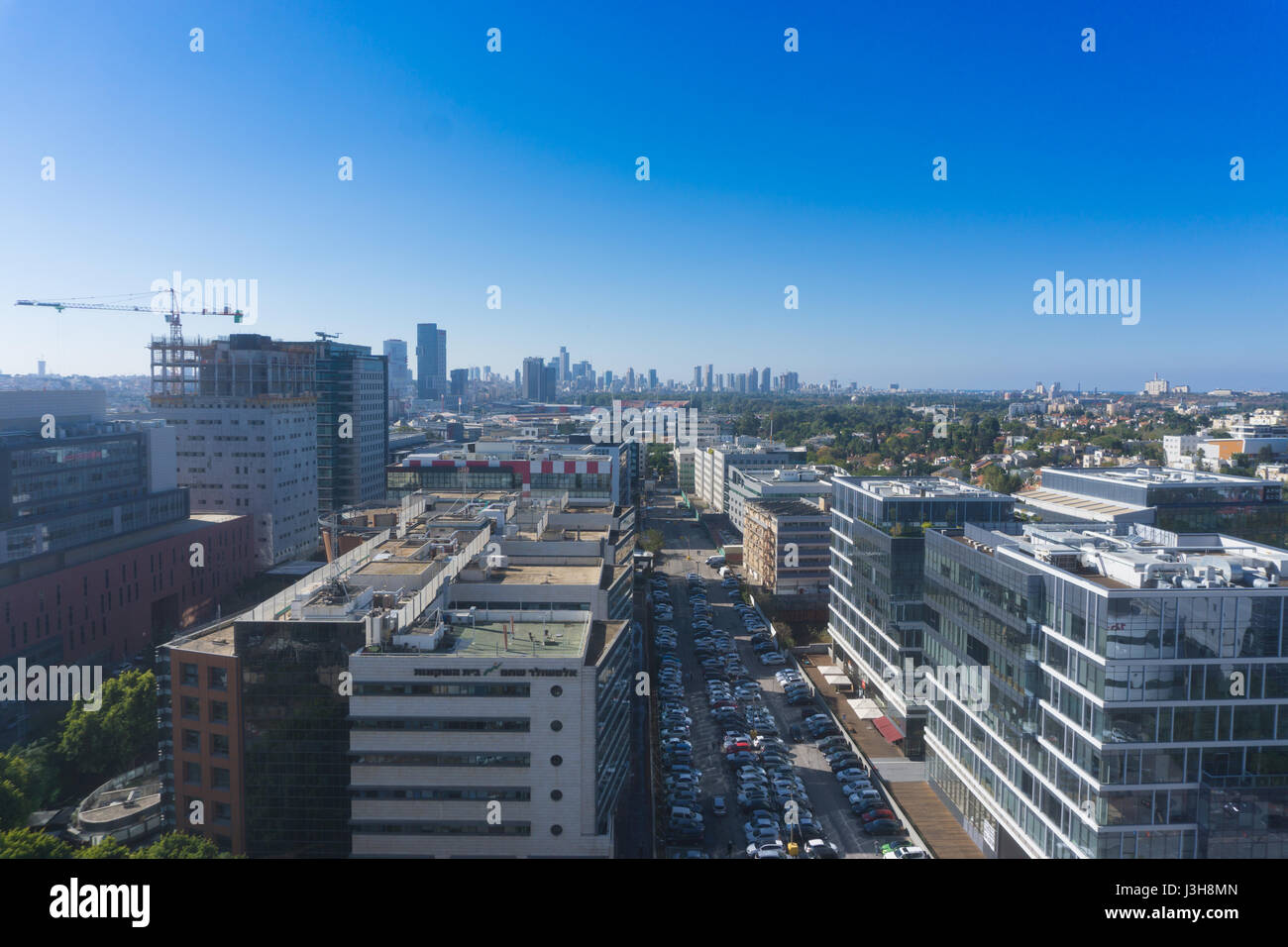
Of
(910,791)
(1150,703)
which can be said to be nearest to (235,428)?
(910,791)

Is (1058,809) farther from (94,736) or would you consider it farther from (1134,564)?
(94,736)

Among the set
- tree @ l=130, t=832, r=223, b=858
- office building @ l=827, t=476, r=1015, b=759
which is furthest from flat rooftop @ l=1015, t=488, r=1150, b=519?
tree @ l=130, t=832, r=223, b=858

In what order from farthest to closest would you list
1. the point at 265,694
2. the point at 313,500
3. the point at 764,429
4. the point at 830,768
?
the point at 764,429
the point at 313,500
the point at 830,768
the point at 265,694

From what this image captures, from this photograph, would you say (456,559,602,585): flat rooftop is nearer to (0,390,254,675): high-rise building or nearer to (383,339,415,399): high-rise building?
(0,390,254,675): high-rise building

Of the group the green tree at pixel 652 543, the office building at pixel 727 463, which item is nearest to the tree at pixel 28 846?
the green tree at pixel 652 543

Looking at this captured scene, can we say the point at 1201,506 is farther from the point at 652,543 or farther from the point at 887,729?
the point at 652,543

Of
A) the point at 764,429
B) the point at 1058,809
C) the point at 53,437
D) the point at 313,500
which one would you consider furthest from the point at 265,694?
the point at 764,429

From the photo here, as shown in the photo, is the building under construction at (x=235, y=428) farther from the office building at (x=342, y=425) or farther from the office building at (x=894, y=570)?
the office building at (x=894, y=570)
